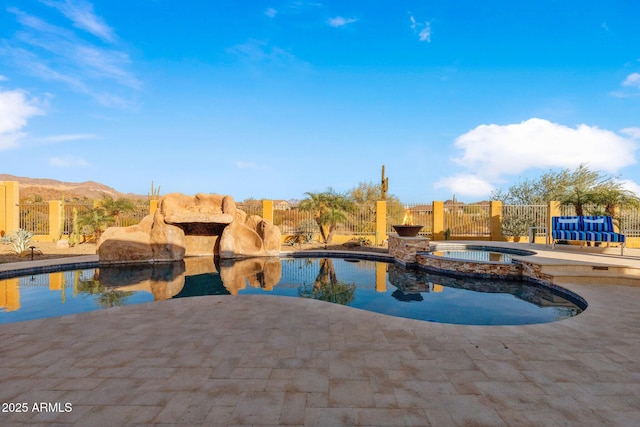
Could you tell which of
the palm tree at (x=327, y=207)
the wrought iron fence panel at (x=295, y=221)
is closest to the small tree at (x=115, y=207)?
the wrought iron fence panel at (x=295, y=221)

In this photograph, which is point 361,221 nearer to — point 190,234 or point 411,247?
point 411,247

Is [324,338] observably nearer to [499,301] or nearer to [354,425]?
[354,425]

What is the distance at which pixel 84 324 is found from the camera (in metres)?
4.35

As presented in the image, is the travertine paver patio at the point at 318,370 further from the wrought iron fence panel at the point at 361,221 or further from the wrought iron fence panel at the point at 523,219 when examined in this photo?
the wrought iron fence panel at the point at 523,219

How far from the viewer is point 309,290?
7.46m

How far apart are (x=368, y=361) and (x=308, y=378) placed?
2.31ft

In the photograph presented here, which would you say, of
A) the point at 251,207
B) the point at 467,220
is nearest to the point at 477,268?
the point at 467,220

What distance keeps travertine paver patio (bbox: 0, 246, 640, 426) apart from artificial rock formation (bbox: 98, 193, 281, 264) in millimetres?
6408

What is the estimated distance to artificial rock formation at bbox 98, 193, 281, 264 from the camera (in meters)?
10.4

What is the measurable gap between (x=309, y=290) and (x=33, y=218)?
59.2 feet

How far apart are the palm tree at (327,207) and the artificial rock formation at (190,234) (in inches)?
120

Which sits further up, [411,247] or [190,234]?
[190,234]

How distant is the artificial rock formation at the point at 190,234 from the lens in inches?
411

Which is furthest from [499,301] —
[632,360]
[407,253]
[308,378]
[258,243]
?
[258,243]
